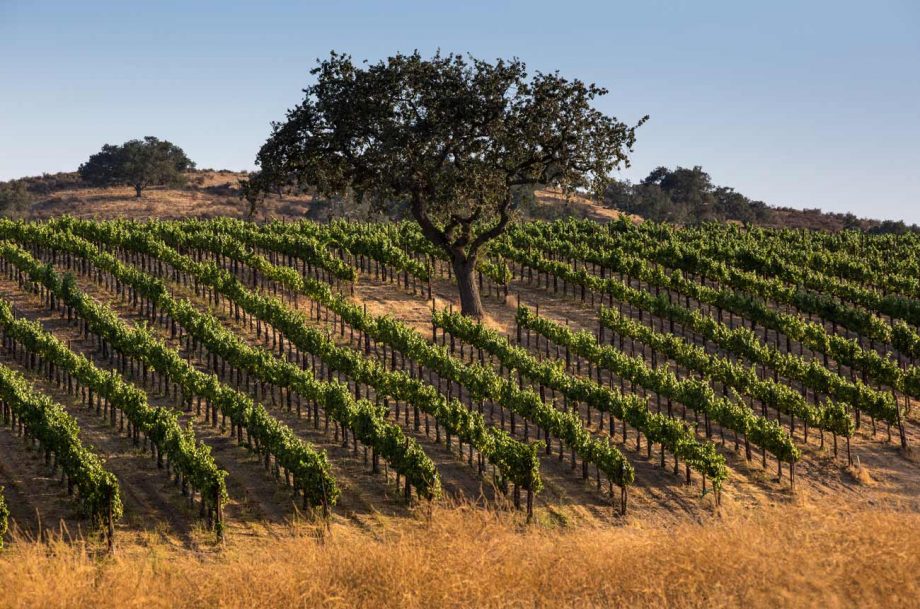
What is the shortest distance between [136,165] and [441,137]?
99147mm

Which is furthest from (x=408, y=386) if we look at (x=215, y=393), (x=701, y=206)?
(x=701, y=206)

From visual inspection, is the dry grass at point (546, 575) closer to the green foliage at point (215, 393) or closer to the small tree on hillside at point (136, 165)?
the green foliage at point (215, 393)

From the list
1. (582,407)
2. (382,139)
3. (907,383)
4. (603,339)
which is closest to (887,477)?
(907,383)

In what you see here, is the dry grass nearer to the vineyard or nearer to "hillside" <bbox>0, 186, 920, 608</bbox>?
"hillside" <bbox>0, 186, 920, 608</bbox>

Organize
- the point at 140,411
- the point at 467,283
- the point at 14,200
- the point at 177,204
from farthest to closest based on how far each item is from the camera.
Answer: the point at 177,204 → the point at 14,200 → the point at 467,283 → the point at 140,411

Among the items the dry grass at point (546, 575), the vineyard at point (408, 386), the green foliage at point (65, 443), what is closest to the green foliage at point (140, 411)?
the vineyard at point (408, 386)

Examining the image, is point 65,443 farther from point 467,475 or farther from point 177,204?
point 177,204

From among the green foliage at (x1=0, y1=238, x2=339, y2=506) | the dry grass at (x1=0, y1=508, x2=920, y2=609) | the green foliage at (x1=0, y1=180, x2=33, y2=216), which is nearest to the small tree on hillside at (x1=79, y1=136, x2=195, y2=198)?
the green foliage at (x1=0, y1=180, x2=33, y2=216)

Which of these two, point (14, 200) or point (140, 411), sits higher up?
point (14, 200)

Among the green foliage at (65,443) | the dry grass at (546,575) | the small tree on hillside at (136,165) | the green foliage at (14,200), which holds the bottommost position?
the green foliage at (65,443)

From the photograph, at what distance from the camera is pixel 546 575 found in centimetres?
1777

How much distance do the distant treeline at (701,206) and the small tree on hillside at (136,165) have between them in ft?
237

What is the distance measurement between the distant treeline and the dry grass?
137 m

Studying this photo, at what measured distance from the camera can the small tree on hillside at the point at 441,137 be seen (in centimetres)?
5159
